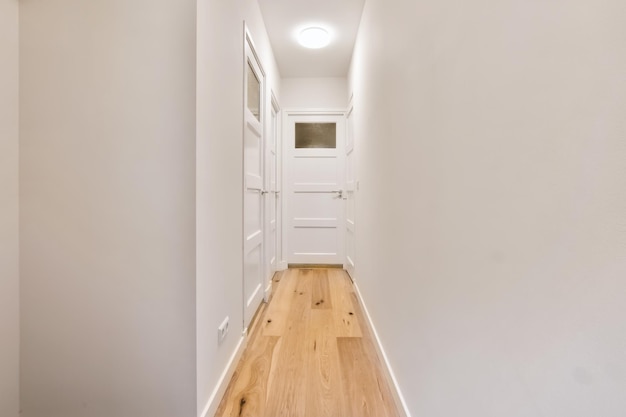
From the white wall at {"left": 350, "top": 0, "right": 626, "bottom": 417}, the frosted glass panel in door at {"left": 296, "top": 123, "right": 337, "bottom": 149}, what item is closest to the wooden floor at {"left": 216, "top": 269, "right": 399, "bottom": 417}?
the white wall at {"left": 350, "top": 0, "right": 626, "bottom": 417}

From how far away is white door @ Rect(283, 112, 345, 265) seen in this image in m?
3.94

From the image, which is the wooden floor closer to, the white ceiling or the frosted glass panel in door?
the frosted glass panel in door

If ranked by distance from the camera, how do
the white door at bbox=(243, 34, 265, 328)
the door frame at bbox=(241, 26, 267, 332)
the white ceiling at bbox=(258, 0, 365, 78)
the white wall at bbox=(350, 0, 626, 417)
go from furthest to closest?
the white ceiling at bbox=(258, 0, 365, 78), the white door at bbox=(243, 34, 265, 328), the door frame at bbox=(241, 26, 267, 332), the white wall at bbox=(350, 0, 626, 417)

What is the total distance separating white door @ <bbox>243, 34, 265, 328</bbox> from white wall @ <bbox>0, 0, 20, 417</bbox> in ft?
3.48

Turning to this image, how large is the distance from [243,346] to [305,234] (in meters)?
2.22

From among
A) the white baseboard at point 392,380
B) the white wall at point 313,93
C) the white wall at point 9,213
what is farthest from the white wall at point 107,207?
the white wall at point 313,93

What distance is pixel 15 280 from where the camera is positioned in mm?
1251

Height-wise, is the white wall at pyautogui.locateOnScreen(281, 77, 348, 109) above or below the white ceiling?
below

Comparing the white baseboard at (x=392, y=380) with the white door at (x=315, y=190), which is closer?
the white baseboard at (x=392, y=380)

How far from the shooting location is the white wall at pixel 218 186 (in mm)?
1242

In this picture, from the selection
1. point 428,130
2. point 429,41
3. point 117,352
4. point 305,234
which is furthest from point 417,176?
point 305,234

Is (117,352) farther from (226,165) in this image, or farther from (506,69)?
(506,69)

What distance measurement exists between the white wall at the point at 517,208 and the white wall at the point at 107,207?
0.87m

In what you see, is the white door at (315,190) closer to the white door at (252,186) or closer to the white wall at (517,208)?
the white door at (252,186)
